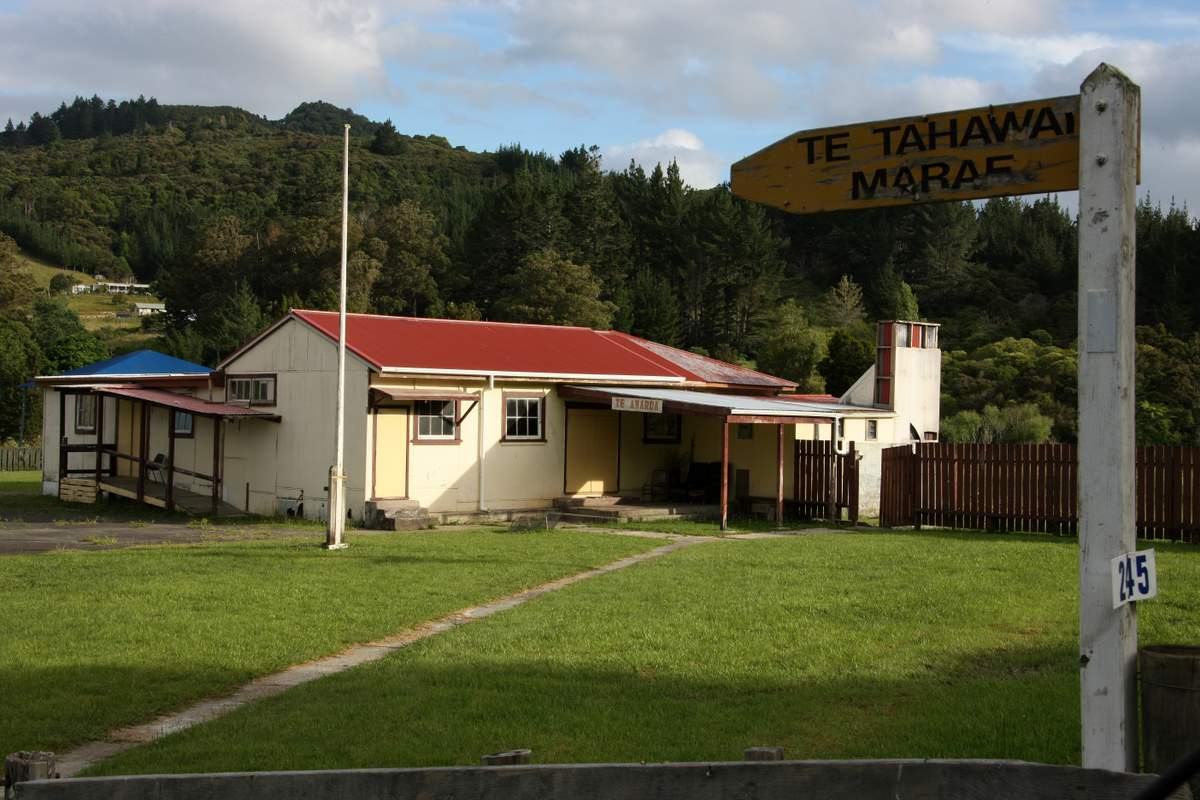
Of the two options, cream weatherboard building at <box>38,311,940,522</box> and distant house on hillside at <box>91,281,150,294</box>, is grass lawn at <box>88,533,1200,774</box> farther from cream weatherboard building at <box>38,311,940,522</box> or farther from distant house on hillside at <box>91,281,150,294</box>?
distant house on hillside at <box>91,281,150,294</box>

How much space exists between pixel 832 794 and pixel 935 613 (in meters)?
8.40

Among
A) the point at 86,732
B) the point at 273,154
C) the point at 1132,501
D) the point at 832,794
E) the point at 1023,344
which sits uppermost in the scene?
the point at 273,154

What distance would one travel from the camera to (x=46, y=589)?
14.2m

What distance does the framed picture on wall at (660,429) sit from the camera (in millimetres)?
28375

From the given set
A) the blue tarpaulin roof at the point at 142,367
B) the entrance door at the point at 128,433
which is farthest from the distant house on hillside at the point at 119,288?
the entrance door at the point at 128,433

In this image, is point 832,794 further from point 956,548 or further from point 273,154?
point 273,154

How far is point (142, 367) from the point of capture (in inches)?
1406

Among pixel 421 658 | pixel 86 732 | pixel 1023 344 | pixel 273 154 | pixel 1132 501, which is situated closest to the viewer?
pixel 1132 501

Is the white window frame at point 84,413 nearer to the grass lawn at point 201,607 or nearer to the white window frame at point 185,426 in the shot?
the white window frame at point 185,426

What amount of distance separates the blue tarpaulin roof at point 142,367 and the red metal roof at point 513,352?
9.05m

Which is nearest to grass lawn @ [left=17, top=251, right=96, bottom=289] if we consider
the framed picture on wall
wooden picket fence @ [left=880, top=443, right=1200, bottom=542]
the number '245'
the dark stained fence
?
the framed picture on wall

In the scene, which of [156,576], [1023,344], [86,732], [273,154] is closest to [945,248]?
[1023,344]

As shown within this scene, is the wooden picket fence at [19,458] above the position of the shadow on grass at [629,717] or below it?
above

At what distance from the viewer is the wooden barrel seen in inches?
180
